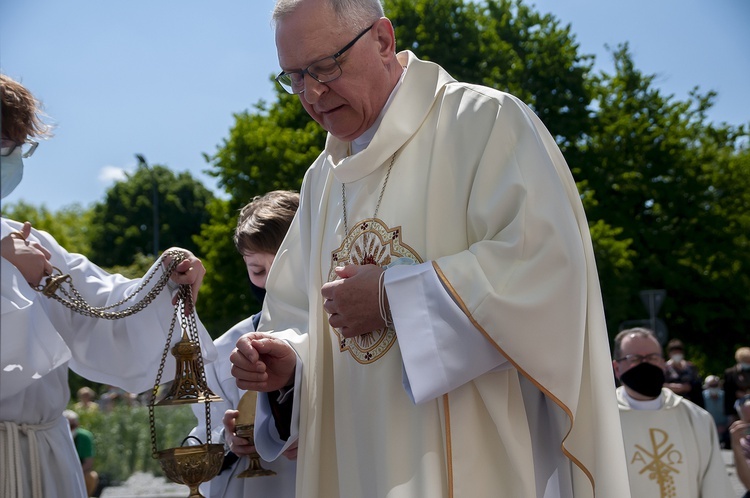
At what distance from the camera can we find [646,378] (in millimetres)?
7055

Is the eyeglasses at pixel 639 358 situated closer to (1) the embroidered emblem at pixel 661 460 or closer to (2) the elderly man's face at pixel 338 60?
(1) the embroidered emblem at pixel 661 460

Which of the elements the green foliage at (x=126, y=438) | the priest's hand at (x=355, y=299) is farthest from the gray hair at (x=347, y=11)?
the green foliage at (x=126, y=438)

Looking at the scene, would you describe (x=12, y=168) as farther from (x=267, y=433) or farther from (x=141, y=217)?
(x=141, y=217)

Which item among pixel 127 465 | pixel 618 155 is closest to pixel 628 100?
pixel 618 155

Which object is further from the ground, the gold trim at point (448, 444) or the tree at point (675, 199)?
the tree at point (675, 199)

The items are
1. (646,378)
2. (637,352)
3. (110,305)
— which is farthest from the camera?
(646,378)

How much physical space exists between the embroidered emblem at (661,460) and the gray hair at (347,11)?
4.51m

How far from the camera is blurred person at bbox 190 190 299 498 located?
4.35 m

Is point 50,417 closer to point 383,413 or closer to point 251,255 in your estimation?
point 251,255

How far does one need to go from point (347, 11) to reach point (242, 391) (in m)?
1.94

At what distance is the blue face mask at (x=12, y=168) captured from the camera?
11.3ft

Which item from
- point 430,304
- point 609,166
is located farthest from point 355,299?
point 609,166

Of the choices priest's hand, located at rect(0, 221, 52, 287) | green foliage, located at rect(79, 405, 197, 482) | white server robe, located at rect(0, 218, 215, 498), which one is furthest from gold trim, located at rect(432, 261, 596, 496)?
green foliage, located at rect(79, 405, 197, 482)

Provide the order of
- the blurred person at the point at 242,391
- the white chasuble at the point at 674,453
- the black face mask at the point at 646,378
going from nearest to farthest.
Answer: the blurred person at the point at 242,391 → the white chasuble at the point at 674,453 → the black face mask at the point at 646,378
